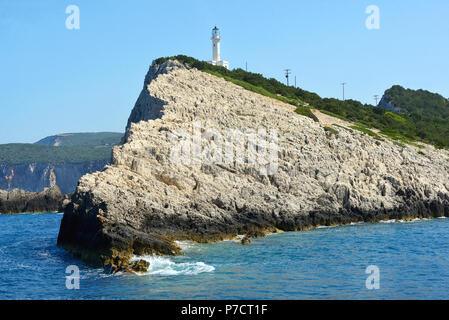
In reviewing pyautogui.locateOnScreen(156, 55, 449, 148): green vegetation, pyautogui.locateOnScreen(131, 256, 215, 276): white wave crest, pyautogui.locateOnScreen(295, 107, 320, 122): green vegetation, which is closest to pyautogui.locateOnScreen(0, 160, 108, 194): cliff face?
pyautogui.locateOnScreen(156, 55, 449, 148): green vegetation

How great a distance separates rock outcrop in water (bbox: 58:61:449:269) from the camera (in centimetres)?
3139

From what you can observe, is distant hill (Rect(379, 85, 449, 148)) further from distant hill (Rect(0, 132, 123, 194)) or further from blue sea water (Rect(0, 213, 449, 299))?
distant hill (Rect(0, 132, 123, 194))

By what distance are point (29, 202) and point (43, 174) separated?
68.4 meters

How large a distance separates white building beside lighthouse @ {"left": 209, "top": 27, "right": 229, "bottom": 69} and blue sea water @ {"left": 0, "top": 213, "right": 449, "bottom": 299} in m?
50.2

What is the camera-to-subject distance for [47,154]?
166 meters

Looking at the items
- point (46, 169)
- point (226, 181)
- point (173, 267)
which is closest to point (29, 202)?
point (226, 181)

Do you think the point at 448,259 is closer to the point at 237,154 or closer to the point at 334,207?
the point at 334,207

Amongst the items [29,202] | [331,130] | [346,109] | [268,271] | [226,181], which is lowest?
[268,271]

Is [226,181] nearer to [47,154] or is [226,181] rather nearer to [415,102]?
[415,102]

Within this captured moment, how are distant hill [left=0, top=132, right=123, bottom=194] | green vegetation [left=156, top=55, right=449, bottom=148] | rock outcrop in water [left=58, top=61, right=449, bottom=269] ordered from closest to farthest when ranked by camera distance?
rock outcrop in water [left=58, top=61, right=449, bottom=269], green vegetation [left=156, top=55, right=449, bottom=148], distant hill [left=0, top=132, right=123, bottom=194]

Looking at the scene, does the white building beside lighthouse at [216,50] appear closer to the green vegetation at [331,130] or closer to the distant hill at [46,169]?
the green vegetation at [331,130]

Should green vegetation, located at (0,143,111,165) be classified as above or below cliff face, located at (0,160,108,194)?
above

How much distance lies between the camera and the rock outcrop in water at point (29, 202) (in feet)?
264

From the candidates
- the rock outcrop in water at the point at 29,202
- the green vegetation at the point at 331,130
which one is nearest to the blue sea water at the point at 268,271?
the green vegetation at the point at 331,130
